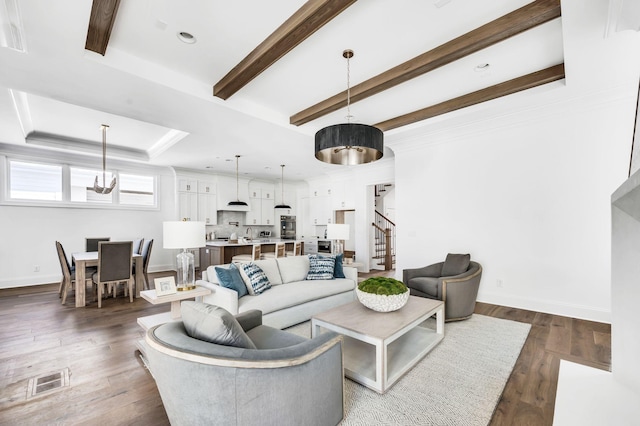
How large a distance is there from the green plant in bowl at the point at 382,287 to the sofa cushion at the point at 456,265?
162 centimetres

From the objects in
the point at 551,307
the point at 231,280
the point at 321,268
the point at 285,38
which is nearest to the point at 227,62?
the point at 285,38

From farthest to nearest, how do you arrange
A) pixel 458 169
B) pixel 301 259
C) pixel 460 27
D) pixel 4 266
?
pixel 4 266
pixel 458 169
pixel 301 259
pixel 460 27

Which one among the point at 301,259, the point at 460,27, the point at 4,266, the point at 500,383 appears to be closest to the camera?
the point at 500,383

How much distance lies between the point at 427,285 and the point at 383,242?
15.7 feet

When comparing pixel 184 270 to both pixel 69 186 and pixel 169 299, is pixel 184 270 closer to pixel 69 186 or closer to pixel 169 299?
pixel 169 299

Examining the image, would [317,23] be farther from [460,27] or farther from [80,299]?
[80,299]

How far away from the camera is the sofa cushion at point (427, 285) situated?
3598mm

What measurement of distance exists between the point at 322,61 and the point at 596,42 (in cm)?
248

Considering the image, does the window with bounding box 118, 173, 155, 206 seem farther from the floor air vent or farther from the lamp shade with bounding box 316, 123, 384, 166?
the lamp shade with bounding box 316, 123, 384, 166

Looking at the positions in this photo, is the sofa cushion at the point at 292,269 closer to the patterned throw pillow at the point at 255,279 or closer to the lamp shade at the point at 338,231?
the patterned throw pillow at the point at 255,279

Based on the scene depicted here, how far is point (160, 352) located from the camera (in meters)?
1.31

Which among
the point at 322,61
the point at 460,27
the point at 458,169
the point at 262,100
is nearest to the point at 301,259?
the point at 262,100

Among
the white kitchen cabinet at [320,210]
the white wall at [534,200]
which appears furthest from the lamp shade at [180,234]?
the white kitchen cabinet at [320,210]

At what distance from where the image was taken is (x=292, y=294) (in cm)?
343
